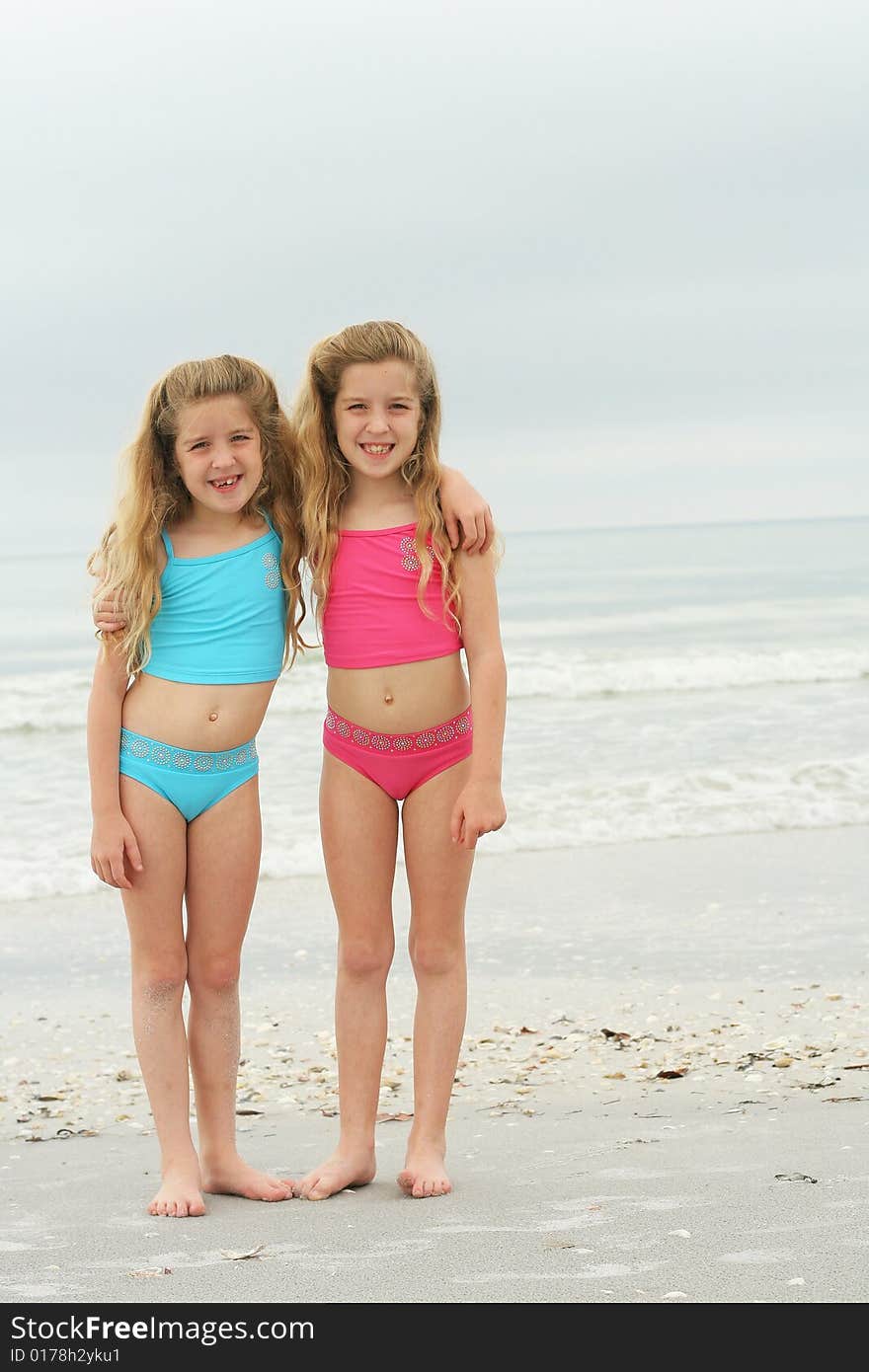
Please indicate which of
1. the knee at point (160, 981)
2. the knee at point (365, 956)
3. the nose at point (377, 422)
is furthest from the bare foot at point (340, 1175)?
the nose at point (377, 422)

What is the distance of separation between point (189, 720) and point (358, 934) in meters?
0.71

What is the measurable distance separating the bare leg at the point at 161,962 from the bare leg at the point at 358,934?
14.8 inches

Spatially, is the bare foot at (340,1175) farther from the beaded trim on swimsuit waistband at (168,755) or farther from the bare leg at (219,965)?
→ the beaded trim on swimsuit waistband at (168,755)

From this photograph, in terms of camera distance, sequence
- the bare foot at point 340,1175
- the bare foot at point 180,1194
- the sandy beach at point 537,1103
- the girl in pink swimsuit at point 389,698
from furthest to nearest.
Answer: the girl in pink swimsuit at point 389,698, the bare foot at point 340,1175, the bare foot at point 180,1194, the sandy beach at point 537,1103

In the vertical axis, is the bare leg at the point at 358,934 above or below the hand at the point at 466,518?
below

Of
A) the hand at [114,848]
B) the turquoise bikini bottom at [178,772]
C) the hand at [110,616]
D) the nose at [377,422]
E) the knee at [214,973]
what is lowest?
the knee at [214,973]

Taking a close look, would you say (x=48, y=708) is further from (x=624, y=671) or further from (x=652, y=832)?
(x=652, y=832)

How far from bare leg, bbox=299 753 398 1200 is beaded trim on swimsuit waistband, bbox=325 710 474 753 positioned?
8 centimetres

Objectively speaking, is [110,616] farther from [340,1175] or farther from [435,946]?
[340,1175]

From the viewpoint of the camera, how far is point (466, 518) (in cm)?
365

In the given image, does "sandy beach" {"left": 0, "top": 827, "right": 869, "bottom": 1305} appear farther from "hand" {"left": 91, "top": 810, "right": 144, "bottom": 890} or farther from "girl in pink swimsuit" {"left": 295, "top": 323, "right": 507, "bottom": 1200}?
"hand" {"left": 91, "top": 810, "right": 144, "bottom": 890}

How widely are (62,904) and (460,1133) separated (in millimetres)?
4553

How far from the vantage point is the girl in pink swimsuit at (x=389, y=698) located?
3656 mm

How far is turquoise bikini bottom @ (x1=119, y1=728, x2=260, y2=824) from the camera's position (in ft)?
11.8
